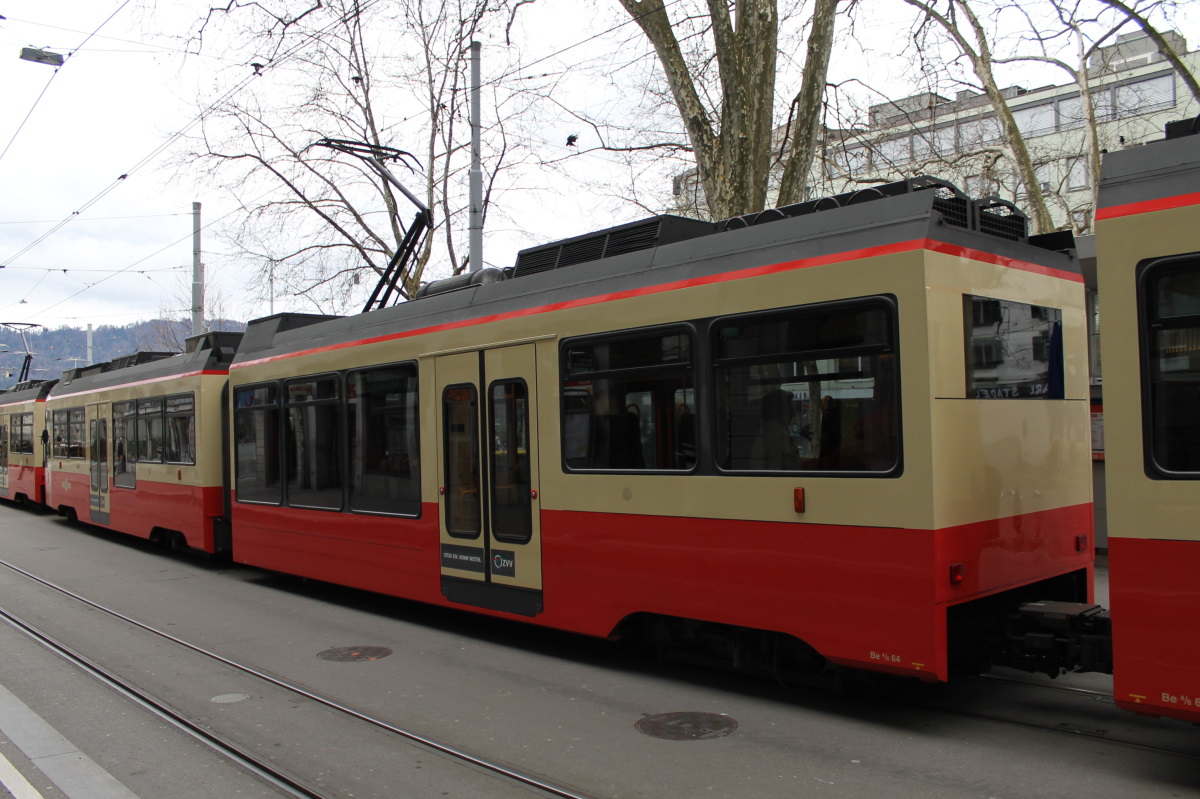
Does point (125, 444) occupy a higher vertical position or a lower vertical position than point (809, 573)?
higher

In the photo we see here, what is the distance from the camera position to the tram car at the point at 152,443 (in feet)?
43.7

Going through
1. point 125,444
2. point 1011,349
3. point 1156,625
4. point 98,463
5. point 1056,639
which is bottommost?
point 1056,639

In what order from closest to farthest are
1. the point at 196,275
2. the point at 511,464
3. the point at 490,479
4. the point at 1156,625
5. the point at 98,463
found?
the point at 1156,625 → the point at 511,464 → the point at 490,479 → the point at 98,463 → the point at 196,275

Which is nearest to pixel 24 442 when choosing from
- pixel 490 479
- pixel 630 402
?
pixel 490 479

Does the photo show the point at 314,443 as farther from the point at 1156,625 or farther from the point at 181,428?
the point at 1156,625

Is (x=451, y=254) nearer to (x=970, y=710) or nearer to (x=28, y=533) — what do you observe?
(x=28, y=533)

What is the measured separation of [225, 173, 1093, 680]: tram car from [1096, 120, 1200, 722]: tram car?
91 cm

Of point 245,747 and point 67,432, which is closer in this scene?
point 245,747

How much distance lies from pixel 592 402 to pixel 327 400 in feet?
13.8

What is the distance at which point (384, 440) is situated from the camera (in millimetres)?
9398

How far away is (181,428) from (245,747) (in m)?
9.32

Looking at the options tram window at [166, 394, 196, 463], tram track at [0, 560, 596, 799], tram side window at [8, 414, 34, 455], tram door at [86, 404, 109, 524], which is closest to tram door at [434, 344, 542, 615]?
tram track at [0, 560, 596, 799]

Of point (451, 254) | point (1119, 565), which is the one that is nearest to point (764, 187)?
point (1119, 565)

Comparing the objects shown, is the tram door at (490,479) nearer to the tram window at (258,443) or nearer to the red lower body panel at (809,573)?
the red lower body panel at (809,573)
